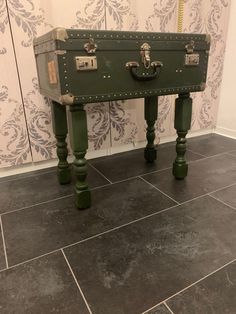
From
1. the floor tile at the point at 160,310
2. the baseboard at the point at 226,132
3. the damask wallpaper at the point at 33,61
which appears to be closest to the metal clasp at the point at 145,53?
the damask wallpaper at the point at 33,61

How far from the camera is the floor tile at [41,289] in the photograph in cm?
56

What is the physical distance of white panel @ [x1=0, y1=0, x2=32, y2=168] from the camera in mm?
1064

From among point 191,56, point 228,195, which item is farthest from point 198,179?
point 191,56

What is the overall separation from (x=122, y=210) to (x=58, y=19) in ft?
2.99

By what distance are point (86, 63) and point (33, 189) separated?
0.63 meters

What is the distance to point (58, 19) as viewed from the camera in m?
1.14

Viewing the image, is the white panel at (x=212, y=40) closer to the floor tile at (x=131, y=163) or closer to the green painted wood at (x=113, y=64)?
the floor tile at (x=131, y=163)

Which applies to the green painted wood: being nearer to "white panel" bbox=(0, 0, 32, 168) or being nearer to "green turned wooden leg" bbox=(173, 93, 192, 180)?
"green turned wooden leg" bbox=(173, 93, 192, 180)

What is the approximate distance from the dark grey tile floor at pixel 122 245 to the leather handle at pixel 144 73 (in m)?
0.47

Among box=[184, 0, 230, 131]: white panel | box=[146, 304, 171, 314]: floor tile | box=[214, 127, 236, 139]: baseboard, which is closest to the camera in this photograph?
box=[146, 304, 171, 314]: floor tile

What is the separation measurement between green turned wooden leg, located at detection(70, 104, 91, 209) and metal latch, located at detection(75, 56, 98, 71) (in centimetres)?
12

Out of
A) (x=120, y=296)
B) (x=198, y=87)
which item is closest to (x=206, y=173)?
(x=198, y=87)

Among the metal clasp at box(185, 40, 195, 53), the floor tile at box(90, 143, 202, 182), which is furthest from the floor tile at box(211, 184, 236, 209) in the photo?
the metal clasp at box(185, 40, 195, 53)

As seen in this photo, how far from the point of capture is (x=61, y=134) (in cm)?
107
